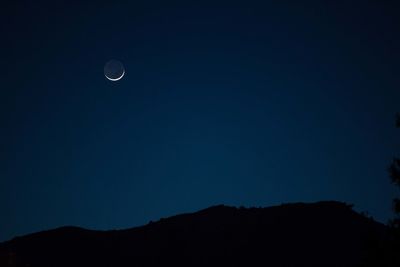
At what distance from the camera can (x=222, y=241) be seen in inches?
2090

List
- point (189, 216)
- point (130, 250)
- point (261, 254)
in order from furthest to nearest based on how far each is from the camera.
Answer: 1. point (189, 216)
2. point (130, 250)
3. point (261, 254)

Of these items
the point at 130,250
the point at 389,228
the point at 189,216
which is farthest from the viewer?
the point at 189,216

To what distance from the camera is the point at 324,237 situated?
5088 cm

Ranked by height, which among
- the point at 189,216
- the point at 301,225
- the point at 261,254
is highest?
the point at 189,216

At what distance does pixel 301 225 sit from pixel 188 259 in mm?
15288

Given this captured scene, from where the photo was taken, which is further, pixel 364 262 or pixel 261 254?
pixel 261 254

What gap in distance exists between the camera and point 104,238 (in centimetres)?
5612

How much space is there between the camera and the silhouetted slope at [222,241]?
48.4m

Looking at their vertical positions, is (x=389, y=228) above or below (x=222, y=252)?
below

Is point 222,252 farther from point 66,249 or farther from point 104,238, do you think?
point 66,249

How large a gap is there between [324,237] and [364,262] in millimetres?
35104

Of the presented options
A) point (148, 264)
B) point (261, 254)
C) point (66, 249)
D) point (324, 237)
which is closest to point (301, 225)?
point (324, 237)

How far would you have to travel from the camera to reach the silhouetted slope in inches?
1905

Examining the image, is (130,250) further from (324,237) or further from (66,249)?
(324,237)
